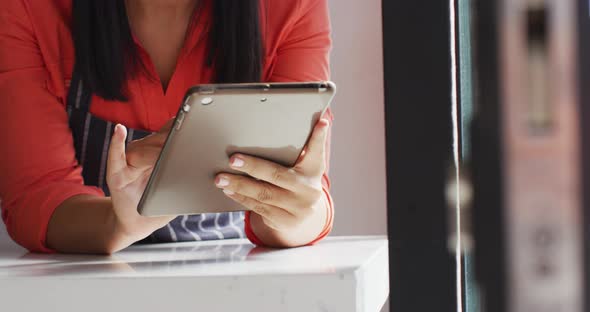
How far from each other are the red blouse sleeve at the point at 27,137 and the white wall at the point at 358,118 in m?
0.79

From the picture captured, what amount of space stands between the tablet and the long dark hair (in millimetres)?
285

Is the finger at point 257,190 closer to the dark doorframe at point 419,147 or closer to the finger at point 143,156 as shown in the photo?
the finger at point 143,156

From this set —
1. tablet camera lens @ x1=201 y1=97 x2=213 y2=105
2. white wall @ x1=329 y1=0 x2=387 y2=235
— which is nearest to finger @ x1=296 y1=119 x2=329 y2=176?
tablet camera lens @ x1=201 y1=97 x2=213 y2=105

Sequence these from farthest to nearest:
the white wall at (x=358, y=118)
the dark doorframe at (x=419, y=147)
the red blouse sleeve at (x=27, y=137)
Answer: the white wall at (x=358, y=118)
the red blouse sleeve at (x=27, y=137)
the dark doorframe at (x=419, y=147)

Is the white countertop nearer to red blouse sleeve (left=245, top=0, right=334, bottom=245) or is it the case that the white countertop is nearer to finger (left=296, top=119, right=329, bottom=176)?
finger (left=296, top=119, right=329, bottom=176)

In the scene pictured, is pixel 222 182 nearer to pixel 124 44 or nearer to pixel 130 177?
pixel 130 177

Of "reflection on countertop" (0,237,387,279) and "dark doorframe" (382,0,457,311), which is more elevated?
"dark doorframe" (382,0,457,311)

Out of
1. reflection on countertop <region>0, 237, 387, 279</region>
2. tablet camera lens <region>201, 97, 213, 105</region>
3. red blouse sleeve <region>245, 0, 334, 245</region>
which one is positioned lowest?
reflection on countertop <region>0, 237, 387, 279</region>

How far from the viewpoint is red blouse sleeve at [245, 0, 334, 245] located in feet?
3.01

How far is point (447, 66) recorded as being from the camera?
36 centimetres

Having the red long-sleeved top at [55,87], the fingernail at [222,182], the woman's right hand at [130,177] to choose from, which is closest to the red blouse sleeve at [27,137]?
the red long-sleeved top at [55,87]

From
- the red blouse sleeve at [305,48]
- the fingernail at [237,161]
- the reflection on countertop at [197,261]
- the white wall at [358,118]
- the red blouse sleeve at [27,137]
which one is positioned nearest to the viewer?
the reflection on countertop at [197,261]

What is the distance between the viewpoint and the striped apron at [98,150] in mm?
854

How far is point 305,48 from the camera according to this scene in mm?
935
